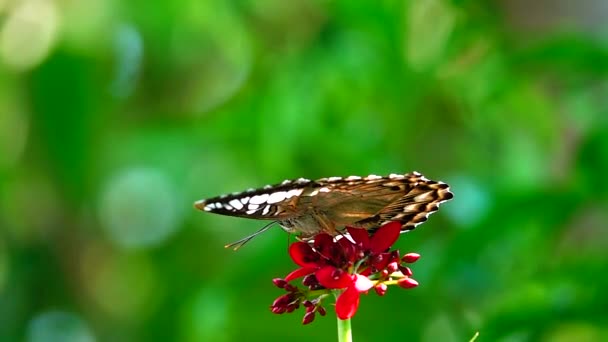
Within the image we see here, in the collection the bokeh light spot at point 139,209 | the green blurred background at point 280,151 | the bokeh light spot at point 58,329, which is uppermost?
the green blurred background at point 280,151

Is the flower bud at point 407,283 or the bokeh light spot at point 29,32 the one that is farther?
the bokeh light spot at point 29,32

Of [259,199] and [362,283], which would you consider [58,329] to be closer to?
[259,199]

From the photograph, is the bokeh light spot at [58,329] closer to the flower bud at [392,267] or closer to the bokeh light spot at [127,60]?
the bokeh light spot at [127,60]

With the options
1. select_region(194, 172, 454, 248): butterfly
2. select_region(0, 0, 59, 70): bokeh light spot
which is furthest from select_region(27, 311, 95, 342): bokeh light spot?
select_region(194, 172, 454, 248): butterfly

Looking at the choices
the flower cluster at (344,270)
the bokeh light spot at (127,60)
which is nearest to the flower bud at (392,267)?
the flower cluster at (344,270)

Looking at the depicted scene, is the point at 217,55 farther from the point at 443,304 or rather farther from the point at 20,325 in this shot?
the point at 443,304

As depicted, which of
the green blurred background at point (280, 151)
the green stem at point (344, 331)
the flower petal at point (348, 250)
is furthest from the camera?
the green blurred background at point (280, 151)

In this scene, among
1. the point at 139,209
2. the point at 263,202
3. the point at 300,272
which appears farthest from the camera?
the point at 139,209

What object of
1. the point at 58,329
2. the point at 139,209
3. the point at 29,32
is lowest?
the point at 58,329

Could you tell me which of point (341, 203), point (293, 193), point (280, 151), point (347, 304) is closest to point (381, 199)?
point (341, 203)
